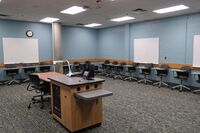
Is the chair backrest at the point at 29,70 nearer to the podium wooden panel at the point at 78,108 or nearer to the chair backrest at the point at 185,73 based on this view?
the podium wooden panel at the point at 78,108

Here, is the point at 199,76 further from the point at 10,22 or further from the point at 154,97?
the point at 10,22

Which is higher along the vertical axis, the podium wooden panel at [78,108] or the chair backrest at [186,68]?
the chair backrest at [186,68]

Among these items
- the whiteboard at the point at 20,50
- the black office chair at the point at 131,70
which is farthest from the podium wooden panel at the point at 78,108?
the whiteboard at the point at 20,50

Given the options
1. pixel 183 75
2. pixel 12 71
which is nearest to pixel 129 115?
pixel 183 75

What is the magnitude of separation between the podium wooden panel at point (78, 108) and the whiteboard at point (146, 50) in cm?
519

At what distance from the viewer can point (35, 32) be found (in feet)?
27.9

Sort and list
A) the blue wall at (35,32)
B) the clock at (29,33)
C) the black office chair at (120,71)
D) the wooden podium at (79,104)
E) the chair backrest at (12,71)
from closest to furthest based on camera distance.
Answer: the wooden podium at (79,104), the chair backrest at (12,71), the blue wall at (35,32), the clock at (29,33), the black office chair at (120,71)

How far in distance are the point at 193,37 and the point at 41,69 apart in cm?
700

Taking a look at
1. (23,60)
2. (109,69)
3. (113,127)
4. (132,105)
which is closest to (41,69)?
(23,60)

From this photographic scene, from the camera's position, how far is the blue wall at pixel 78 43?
31.9ft

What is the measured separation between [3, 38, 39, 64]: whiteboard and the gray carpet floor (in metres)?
2.72

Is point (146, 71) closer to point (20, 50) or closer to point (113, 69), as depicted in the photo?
point (113, 69)

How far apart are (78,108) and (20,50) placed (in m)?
6.33

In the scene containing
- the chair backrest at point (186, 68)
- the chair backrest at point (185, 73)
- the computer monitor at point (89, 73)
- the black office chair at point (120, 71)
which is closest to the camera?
the computer monitor at point (89, 73)
